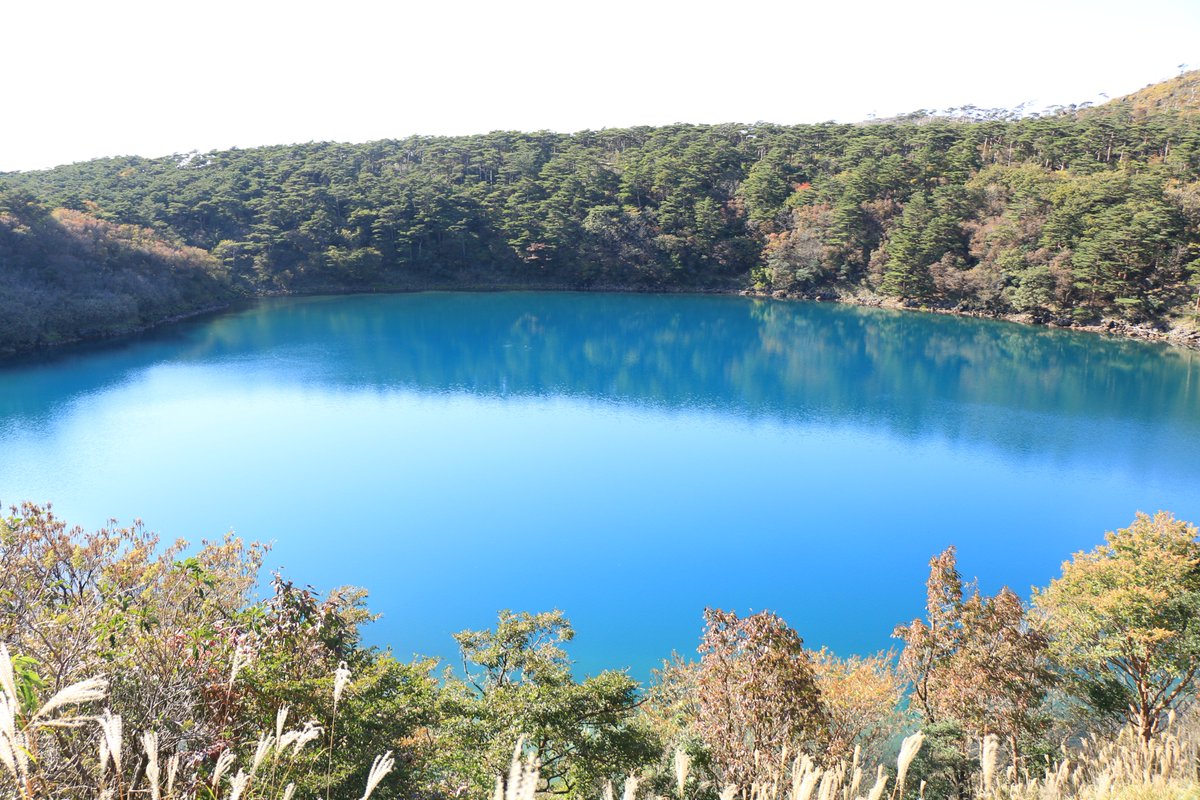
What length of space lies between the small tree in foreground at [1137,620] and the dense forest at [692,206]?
36214 millimetres

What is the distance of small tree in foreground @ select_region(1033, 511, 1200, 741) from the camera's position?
8898 millimetres

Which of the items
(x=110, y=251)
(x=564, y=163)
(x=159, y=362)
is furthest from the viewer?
(x=564, y=163)

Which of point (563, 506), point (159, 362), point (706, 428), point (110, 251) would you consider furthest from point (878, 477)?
point (110, 251)

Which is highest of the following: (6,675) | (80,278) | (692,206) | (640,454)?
(692,206)

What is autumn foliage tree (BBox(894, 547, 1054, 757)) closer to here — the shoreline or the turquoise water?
the turquoise water

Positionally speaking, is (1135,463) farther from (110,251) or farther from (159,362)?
(110,251)

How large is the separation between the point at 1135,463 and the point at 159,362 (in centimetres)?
3656

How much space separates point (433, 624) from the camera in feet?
47.0

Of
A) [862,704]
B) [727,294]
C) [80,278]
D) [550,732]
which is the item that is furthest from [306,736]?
[727,294]

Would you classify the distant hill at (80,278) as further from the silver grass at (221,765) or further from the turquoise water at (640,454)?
the silver grass at (221,765)

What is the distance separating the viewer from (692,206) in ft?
179

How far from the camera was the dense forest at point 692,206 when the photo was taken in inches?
1724

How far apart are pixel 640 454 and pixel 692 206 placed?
113 feet

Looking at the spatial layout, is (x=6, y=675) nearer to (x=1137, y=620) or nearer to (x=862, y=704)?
(x=862, y=704)
